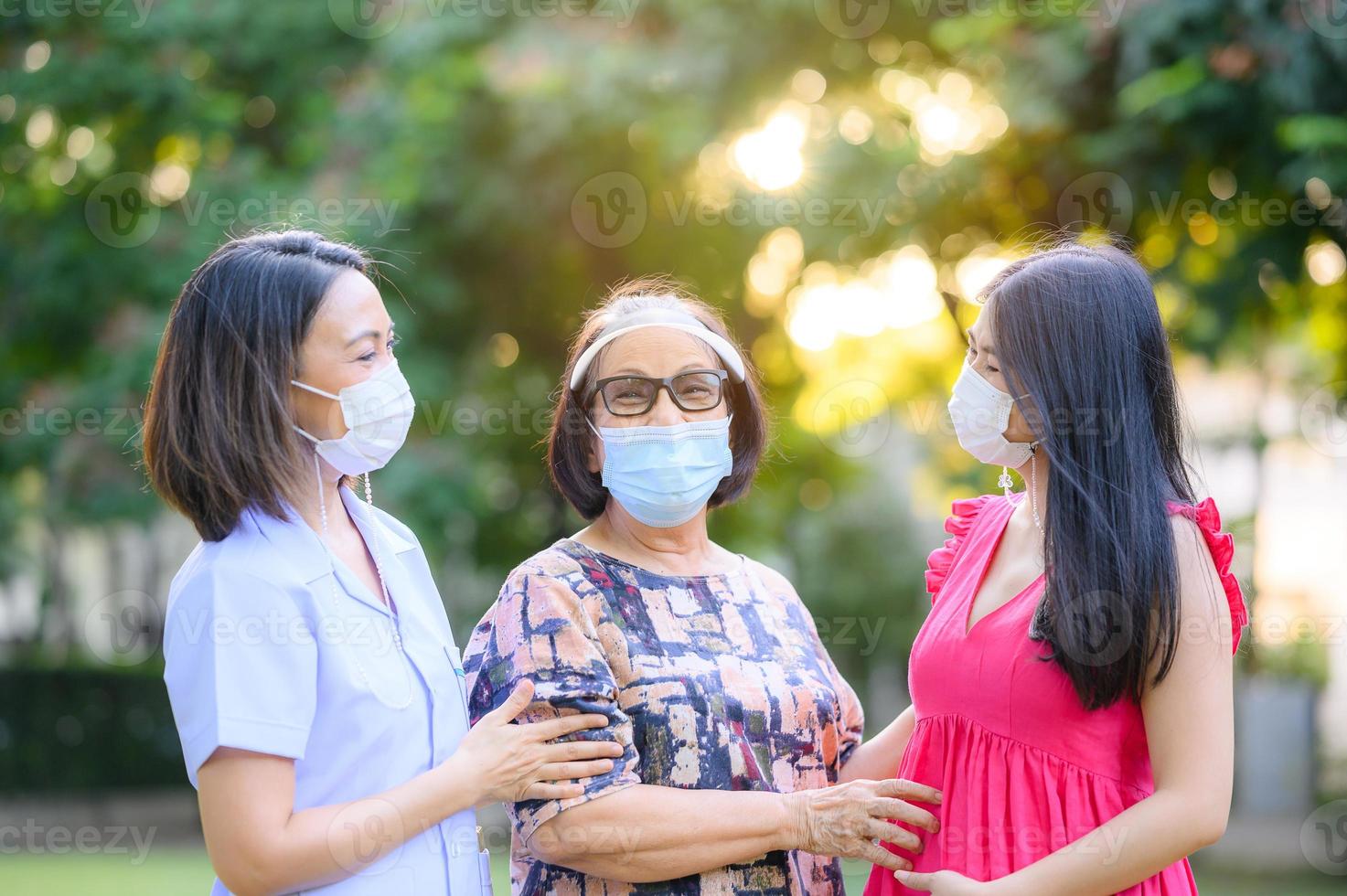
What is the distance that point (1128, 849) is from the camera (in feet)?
7.69

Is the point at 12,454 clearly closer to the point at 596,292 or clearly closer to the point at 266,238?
the point at 596,292

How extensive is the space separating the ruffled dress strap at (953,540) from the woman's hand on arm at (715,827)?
544 mm

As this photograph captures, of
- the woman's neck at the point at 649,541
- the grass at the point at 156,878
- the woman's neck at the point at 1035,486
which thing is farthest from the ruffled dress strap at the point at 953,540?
the grass at the point at 156,878

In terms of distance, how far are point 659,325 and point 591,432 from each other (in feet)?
1.02

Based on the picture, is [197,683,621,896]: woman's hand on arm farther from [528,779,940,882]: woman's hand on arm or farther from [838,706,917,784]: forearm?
[838,706,917,784]: forearm

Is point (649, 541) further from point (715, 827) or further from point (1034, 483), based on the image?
point (1034, 483)

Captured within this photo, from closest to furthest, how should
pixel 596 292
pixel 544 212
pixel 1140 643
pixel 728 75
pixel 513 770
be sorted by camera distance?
1. pixel 1140 643
2. pixel 513 770
3. pixel 728 75
4. pixel 544 212
5. pixel 596 292

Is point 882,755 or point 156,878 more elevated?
point 882,755

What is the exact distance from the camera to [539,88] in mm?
9320

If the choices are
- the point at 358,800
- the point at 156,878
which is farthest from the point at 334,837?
the point at 156,878

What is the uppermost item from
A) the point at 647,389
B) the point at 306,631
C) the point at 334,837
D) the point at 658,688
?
the point at 647,389

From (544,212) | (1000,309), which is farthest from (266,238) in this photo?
(544,212)

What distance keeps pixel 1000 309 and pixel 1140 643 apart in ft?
2.41

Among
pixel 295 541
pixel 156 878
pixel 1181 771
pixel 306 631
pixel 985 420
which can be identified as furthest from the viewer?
pixel 156 878
